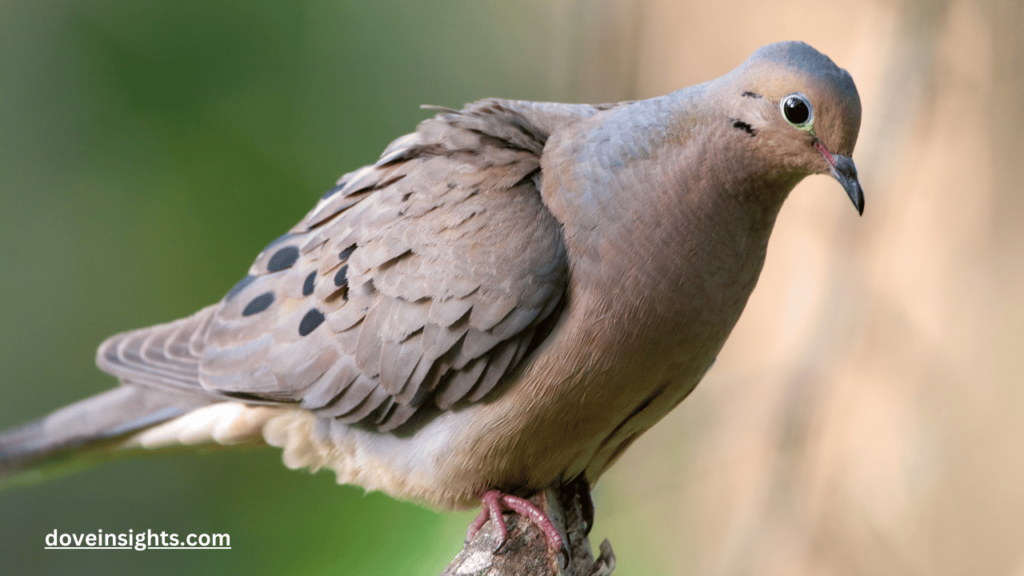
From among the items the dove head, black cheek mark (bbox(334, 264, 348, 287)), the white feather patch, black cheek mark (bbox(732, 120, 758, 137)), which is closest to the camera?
the dove head

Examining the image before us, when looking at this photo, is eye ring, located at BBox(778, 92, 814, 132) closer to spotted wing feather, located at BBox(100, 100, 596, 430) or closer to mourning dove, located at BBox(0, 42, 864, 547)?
mourning dove, located at BBox(0, 42, 864, 547)

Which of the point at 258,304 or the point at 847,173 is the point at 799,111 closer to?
the point at 847,173

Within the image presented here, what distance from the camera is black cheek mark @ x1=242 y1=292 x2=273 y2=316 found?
259 centimetres

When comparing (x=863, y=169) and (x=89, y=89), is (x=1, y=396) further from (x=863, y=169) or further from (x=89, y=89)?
(x=863, y=169)

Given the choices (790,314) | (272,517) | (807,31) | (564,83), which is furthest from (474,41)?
(272,517)

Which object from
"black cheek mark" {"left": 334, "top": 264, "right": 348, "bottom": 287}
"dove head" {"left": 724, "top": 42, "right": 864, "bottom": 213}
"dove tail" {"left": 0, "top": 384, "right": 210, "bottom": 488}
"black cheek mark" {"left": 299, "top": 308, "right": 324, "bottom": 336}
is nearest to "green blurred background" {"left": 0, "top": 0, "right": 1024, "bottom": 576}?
"dove head" {"left": 724, "top": 42, "right": 864, "bottom": 213}

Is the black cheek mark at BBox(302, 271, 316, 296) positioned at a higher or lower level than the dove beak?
higher

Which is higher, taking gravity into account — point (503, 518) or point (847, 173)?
point (847, 173)

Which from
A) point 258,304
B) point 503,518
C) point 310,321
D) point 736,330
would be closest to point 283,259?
point 258,304

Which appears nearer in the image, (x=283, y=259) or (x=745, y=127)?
(x=745, y=127)

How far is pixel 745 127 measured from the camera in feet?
6.36

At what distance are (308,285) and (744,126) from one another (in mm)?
1347

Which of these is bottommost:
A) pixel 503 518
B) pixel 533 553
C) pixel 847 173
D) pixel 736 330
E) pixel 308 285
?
pixel 533 553

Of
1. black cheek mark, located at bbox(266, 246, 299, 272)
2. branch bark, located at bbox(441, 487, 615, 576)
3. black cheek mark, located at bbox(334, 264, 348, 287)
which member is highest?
black cheek mark, located at bbox(266, 246, 299, 272)
